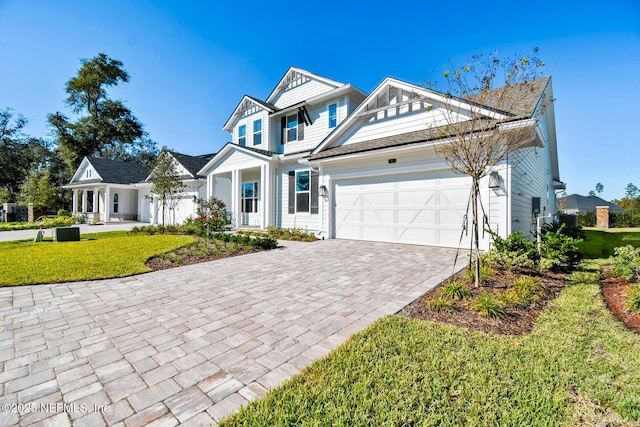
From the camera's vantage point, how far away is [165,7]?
9.82 metres

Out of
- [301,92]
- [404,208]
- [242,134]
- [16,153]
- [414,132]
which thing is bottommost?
[404,208]

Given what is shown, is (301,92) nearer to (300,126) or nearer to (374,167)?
(300,126)

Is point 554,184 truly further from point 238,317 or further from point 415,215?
point 238,317

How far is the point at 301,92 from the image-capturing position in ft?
47.8

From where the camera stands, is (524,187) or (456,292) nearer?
(456,292)

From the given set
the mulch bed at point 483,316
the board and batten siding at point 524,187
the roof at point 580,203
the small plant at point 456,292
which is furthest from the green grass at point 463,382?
the roof at point 580,203

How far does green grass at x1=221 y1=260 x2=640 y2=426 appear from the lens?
1.75 m

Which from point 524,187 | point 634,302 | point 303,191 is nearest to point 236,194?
point 303,191

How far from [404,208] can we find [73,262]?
9429mm

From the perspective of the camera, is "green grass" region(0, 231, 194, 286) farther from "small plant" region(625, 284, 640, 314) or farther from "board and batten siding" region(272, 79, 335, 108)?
"board and batten siding" region(272, 79, 335, 108)

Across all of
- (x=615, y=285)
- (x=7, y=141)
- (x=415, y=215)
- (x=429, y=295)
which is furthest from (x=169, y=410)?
(x=7, y=141)

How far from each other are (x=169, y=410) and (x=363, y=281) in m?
3.69

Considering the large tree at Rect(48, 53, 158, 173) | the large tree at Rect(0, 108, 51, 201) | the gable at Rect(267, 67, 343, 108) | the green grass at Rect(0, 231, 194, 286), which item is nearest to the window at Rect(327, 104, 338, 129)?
the gable at Rect(267, 67, 343, 108)

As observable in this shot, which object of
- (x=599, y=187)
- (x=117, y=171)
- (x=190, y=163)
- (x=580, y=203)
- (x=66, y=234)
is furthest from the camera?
(x=599, y=187)
